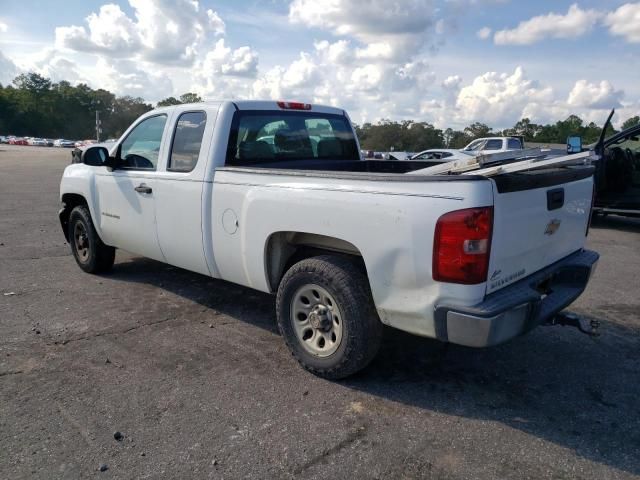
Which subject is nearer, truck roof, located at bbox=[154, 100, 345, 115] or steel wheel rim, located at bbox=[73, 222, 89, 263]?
truck roof, located at bbox=[154, 100, 345, 115]

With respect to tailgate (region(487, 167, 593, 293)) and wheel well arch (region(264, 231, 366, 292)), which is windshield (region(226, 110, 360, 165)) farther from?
tailgate (region(487, 167, 593, 293))

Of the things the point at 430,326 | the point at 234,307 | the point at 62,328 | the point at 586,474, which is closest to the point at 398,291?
the point at 430,326

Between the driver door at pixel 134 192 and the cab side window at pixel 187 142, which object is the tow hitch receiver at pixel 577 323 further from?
the driver door at pixel 134 192

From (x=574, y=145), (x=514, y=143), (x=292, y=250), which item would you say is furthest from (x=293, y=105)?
(x=514, y=143)

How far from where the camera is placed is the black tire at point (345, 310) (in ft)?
10.9

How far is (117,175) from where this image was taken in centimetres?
527

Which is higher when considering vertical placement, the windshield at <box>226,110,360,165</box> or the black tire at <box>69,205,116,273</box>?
the windshield at <box>226,110,360,165</box>

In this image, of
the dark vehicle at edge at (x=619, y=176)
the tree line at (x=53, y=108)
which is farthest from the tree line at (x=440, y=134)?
the tree line at (x=53, y=108)

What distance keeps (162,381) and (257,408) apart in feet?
2.52

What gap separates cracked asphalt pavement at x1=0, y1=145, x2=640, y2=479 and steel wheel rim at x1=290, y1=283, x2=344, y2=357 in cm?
24

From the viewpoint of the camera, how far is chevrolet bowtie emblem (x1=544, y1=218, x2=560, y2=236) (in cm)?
345

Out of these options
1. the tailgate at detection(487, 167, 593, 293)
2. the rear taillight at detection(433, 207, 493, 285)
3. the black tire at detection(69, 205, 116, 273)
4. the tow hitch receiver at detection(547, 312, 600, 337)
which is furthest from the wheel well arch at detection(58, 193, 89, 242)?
the tow hitch receiver at detection(547, 312, 600, 337)

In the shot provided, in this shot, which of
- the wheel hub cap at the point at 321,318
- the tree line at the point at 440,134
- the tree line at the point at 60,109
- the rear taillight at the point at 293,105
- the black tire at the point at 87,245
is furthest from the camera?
the tree line at the point at 60,109

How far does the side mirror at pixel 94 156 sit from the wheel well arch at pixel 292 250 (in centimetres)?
235
